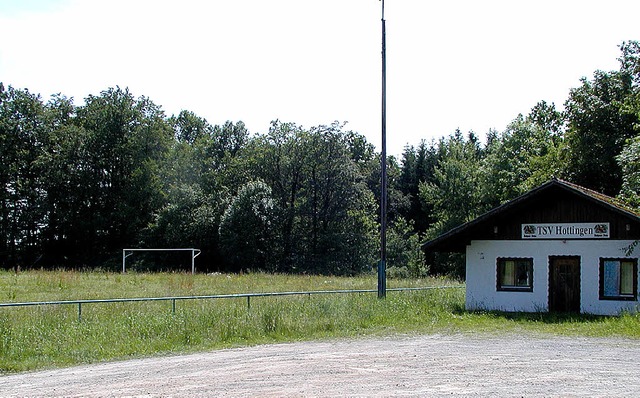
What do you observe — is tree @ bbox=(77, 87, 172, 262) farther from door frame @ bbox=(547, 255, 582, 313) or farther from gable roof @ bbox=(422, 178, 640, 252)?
door frame @ bbox=(547, 255, 582, 313)

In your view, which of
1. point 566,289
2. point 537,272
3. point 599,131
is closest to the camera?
point 566,289

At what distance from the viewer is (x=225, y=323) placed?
58.2 feet

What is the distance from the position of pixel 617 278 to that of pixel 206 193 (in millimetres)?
46354

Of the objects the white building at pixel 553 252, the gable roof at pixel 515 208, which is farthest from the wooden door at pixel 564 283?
the gable roof at pixel 515 208

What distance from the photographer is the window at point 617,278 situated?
76.2 feet

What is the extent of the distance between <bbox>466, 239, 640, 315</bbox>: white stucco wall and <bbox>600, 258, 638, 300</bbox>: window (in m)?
0.17

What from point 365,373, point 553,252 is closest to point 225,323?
point 365,373

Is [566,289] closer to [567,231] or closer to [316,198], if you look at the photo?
[567,231]

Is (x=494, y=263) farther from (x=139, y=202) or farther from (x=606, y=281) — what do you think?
(x=139, y=202)

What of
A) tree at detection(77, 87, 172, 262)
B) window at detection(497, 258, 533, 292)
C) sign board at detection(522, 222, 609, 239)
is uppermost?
tree at detection(77, 87, 172, 262)

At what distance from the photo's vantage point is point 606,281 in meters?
23.6

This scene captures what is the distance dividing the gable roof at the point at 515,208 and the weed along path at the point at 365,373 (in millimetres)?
7141

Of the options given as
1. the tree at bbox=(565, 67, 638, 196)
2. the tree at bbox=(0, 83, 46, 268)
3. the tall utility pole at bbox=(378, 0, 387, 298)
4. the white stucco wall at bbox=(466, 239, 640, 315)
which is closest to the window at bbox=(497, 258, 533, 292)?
the white stucco wall at bbox=(466, 239, 640, 315)

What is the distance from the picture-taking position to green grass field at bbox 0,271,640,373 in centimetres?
1509
